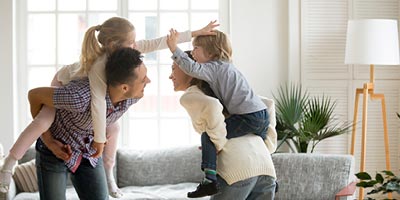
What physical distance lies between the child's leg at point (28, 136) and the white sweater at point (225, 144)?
25.3 inches

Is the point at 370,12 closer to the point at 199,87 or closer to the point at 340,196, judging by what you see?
the point at 340,196

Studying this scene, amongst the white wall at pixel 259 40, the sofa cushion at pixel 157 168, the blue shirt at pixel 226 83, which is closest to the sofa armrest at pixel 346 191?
the sofa cushion at pixel 157 168

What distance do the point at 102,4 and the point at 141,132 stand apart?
116 centimetres

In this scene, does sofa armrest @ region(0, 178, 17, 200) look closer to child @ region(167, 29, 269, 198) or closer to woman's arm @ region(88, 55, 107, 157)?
woman's arm @ region(88, 55, 107, 157)

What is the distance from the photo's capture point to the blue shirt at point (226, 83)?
317 cm

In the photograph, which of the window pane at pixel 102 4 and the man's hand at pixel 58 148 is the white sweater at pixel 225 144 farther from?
the window pane at pixel 102 4

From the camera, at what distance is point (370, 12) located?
20.9 ft

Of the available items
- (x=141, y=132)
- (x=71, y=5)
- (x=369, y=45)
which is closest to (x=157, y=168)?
(x=141, y=132)

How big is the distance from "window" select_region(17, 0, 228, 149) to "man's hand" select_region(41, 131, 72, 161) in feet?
9.77

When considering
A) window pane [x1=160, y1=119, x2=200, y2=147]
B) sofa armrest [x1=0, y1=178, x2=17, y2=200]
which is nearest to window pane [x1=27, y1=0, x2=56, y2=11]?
window pane [x1=160, y1=119, x2=200, y2=147]

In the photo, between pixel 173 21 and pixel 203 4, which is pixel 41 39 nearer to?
pixel 173 21

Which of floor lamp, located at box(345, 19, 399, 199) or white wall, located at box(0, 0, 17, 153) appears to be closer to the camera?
floor lamp, located at box(345, 19, 399, 199)

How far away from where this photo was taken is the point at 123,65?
3.21 metres

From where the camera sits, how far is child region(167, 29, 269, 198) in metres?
3.13
